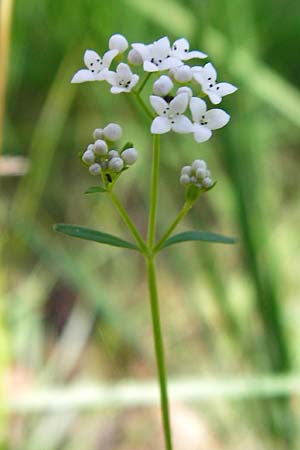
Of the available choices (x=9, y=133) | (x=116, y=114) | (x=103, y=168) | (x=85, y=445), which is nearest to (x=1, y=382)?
(x=85, y=445)

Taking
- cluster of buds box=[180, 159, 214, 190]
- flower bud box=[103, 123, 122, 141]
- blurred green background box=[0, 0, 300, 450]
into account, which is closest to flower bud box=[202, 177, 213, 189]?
cluster of buds box=[180, 159, 214, 190]

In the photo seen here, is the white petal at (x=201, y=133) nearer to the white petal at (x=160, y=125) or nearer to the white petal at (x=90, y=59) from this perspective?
the white petal at (x=160, y=125)

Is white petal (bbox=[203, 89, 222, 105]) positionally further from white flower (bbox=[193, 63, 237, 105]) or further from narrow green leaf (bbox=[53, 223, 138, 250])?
narrow green leaf (bbox=[53, 223, 138, 250])

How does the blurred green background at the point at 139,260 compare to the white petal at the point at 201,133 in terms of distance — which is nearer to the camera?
the white petal at the point at 201,133

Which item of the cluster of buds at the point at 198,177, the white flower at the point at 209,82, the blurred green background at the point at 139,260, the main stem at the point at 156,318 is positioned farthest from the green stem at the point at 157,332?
the blurred green background at the point at 139,260

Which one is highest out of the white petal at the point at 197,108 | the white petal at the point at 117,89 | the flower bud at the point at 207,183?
the white petal at the point at 117,89
